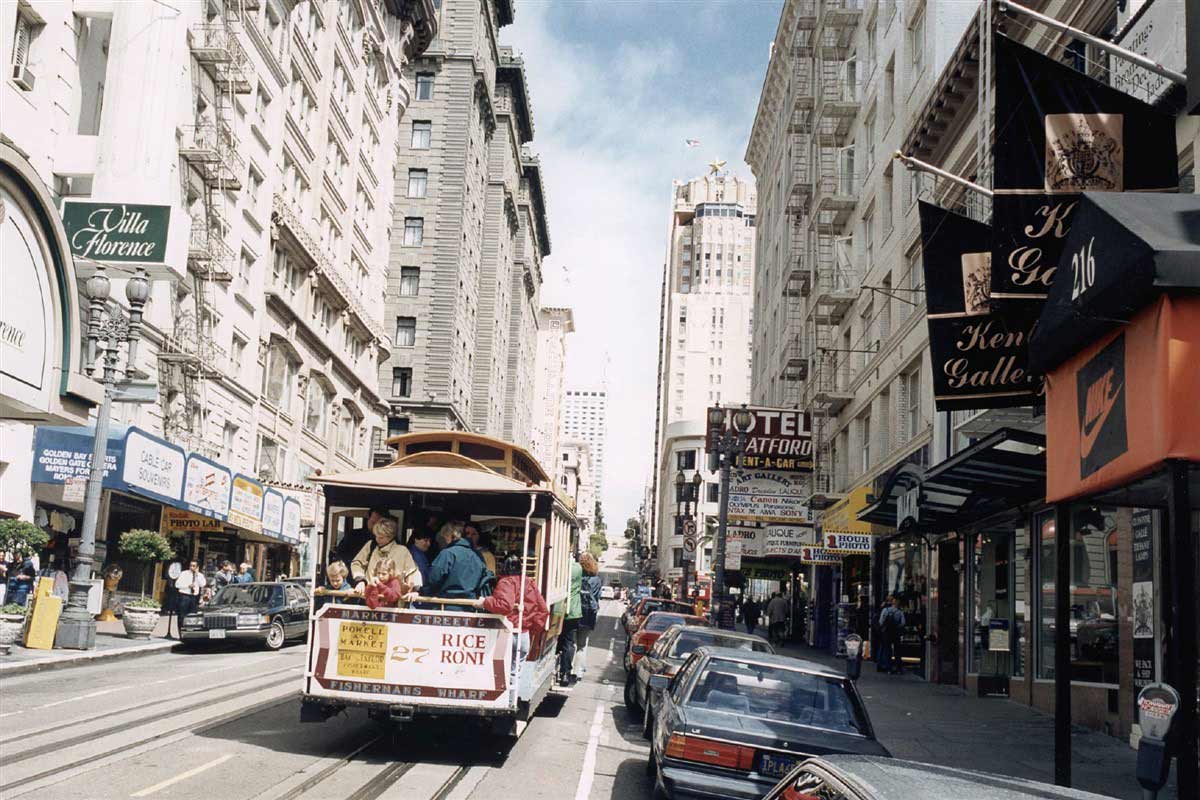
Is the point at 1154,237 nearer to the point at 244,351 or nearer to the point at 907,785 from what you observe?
the point at 907,785

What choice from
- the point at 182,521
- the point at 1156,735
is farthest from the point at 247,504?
the point at 1156,735

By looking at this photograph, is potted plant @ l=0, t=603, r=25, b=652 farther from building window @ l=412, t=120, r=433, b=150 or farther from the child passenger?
building window @ l=412, t=120, r=433, b=150

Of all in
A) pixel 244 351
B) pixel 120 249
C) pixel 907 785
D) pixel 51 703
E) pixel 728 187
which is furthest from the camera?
pixel 728 187

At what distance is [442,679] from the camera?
1152 cm

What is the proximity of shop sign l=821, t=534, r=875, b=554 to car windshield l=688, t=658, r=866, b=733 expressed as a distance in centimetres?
2041

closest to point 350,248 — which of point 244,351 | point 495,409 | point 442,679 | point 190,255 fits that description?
point 244,351

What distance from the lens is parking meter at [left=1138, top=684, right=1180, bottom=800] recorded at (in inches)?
253

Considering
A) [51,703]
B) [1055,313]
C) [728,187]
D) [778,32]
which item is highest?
[728,187]

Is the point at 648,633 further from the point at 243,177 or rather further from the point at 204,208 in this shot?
the point at 243,177

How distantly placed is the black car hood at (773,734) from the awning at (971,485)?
4315mm

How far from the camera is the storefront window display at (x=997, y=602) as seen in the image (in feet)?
69.1

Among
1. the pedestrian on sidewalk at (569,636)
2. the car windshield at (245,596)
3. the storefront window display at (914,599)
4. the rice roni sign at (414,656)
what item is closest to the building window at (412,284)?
the storefront window display at (914,599)

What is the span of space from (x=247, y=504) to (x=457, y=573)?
1041 inches

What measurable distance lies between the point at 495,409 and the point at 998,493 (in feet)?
254
